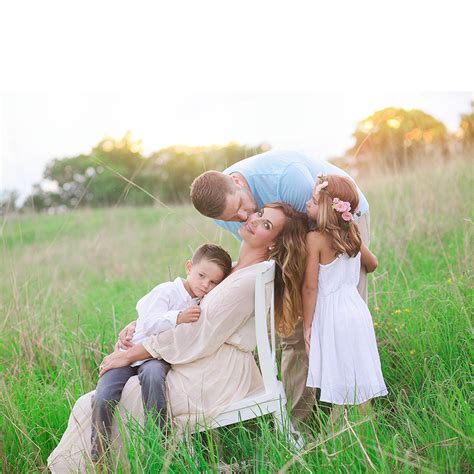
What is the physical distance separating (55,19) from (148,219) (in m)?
8.19

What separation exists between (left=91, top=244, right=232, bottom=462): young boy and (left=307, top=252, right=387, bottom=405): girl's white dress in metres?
0.49

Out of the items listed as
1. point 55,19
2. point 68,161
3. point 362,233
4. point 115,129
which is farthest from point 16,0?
point 68,161

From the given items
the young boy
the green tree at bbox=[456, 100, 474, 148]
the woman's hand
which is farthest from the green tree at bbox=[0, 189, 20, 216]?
the green tree at bbox=[456, 100, 474, 148]

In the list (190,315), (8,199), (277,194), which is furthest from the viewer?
(8,199)

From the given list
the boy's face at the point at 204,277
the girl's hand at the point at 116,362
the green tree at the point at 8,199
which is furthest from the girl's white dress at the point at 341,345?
the green tree at the point at 8,199

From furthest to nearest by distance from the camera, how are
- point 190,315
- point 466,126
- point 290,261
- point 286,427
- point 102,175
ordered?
point 102,175
point 466,126
point 290,261
point 190,315
point 286,427

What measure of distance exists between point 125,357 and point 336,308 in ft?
3.24

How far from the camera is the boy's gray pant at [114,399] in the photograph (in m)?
2.94

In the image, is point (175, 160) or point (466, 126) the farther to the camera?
point (175, 160)

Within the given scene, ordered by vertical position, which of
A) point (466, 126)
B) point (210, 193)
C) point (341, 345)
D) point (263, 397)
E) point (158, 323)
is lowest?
point (263, 397)

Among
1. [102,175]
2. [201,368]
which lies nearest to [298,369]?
[201,368]

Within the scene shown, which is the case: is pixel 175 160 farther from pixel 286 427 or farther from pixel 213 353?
pixel 286 427

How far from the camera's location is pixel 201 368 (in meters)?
3.09

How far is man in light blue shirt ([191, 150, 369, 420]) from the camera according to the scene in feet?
10.5
